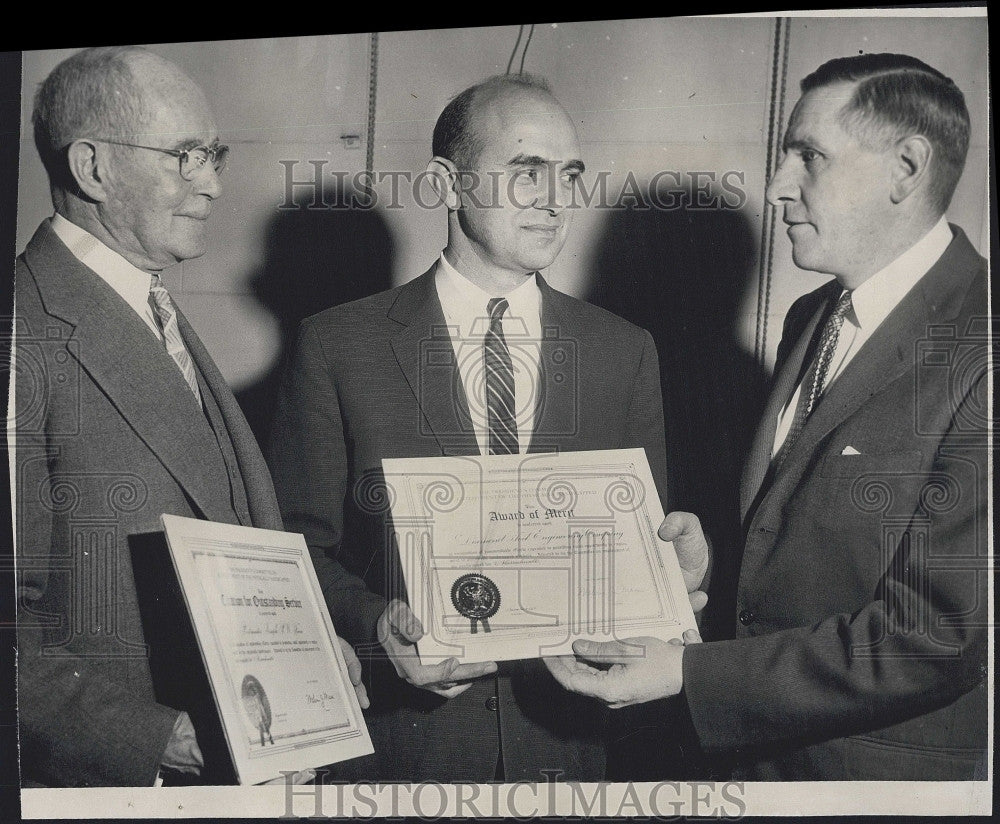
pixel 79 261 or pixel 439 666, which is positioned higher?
pixel 79 261

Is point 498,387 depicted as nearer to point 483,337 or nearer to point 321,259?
point 483,337

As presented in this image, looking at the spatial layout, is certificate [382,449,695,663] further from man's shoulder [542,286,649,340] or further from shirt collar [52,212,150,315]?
shirt collar [52,212,150,315]

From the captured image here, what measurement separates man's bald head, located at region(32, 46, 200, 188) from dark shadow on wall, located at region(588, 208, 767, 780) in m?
1.14

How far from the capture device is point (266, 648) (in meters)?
2.70

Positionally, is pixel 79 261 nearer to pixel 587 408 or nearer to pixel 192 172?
pixel 192 172

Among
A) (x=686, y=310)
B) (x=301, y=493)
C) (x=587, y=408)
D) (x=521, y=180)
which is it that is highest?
(x=521, y=180)

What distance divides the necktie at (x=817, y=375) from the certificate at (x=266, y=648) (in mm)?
1141

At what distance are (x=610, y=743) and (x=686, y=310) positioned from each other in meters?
1.04

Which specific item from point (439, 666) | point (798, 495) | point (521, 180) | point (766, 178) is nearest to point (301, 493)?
point (439, 666)

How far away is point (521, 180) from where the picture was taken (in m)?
2.88

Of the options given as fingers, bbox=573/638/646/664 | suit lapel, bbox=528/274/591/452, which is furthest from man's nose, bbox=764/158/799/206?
fingers, bbox=573/638/646/664

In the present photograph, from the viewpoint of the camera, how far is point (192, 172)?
115 inches

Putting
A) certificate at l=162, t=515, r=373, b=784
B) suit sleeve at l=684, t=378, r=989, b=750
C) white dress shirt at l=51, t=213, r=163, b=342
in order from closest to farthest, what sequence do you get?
certificate at l=162, t=515, r=373, b=784 < suit sleeve at l=684, t=378, r=989, b=750 < white dress shirt at l=51, t=213, r=163, b=342

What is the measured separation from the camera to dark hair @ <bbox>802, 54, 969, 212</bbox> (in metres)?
2.82
